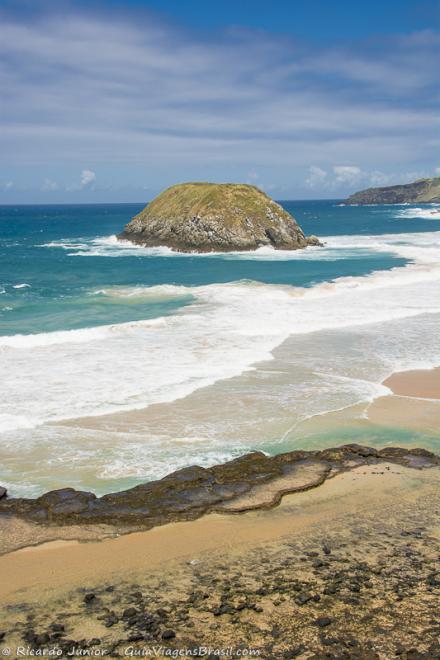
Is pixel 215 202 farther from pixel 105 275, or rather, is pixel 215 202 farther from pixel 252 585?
pixel 252 585

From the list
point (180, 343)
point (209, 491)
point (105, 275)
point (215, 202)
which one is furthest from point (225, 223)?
point (209, 491)

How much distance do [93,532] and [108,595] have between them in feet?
7.50

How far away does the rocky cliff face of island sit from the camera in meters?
75.4

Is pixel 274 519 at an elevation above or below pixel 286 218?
below

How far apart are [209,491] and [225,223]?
65.3m

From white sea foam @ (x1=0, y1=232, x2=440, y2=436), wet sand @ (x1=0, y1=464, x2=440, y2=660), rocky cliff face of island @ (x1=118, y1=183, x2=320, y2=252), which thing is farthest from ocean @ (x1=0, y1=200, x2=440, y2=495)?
rocky cliff face of island @ (x1=118, y1=183, x2=320, y2=252)

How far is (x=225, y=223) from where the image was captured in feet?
250

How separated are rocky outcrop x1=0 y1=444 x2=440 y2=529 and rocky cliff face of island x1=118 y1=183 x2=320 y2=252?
61.3 metres

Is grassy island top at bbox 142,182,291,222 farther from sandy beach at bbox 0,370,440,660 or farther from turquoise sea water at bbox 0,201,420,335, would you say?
sandy beach at bbox 0,370,440,660

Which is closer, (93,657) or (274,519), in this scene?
(93,657)

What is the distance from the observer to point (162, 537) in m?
11.5

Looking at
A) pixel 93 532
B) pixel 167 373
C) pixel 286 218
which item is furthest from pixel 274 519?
pixel 286 218

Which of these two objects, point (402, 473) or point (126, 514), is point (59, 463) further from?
point (402, 473)

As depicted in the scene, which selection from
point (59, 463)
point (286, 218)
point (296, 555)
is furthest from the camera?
point (286, 218)
